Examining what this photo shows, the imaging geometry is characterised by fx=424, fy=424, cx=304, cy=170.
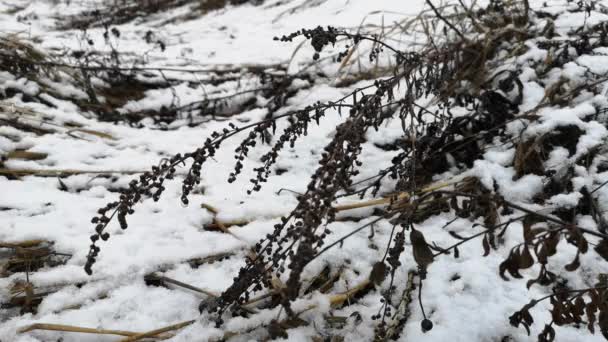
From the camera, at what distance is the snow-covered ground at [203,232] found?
4.75ft

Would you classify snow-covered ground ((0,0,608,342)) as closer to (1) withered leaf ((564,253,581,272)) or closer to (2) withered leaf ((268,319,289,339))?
(2) withered leaf ((268,319,289,339))

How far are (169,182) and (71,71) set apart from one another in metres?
1.91

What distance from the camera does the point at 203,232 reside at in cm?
194

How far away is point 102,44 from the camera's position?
5.23 m

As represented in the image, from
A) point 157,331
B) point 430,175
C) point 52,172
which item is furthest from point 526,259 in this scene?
point 52,172

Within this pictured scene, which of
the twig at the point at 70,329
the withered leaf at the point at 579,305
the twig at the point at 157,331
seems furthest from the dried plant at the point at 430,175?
the twig at the point at 70,329

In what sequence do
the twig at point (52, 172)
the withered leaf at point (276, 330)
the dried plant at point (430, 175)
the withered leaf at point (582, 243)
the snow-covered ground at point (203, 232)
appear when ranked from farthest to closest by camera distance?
the twig at point (52, 172) < the snow-covered ground at point (203, 232) < the withered leaf at point (276, 330) < the dried plant at point (430, 175) < the withered leaf at point (582, 243)

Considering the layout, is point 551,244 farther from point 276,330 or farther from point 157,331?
point 157,331

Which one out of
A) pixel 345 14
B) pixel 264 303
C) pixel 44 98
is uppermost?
pixel 345 14

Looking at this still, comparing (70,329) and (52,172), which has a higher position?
(52,172)

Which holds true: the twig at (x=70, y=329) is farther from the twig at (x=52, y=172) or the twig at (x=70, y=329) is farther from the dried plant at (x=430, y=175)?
the twig at (x=52, y=172)

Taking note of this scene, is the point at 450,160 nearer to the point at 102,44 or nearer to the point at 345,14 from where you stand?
the point at 345,14

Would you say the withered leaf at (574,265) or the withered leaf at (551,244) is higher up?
the withered leaf at (551,244)

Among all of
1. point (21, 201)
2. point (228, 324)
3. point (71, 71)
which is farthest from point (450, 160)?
point (71, 71)
